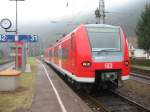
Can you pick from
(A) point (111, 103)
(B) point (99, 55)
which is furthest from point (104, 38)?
(A) point (111, 103)

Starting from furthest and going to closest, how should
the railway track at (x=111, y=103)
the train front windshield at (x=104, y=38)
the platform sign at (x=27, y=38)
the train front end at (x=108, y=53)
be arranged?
the platform sign at (x=27, y=38) → the train front windshield at (x=104, y=38) → the train front end at (x=108, y=53) → the railway track at (x=111, y=103)

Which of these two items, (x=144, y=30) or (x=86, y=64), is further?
(x=144, y=30)

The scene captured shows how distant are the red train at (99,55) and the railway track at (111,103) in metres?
0.65

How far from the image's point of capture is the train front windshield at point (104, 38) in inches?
606

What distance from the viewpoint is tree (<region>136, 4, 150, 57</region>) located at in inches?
2368

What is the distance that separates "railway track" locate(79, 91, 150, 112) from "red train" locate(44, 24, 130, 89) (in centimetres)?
65

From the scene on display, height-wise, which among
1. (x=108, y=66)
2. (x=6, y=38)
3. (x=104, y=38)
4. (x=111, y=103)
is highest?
(x=6, y=38)

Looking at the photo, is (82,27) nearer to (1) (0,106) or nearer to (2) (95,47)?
(2) (95,47)

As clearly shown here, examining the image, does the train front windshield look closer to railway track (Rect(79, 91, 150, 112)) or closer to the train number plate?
the train number plate

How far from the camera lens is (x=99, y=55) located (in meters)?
15.0

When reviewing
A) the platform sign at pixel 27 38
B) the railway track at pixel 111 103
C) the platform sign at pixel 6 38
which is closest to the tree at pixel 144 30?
the platform sign at pixel 27 38

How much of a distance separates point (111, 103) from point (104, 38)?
2.85 m

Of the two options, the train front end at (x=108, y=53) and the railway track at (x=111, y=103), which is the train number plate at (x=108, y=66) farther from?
the railway track at (x=111, y=103)

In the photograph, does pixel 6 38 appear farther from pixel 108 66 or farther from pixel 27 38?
pixel 108 66
